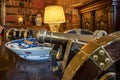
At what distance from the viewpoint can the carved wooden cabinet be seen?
224cm

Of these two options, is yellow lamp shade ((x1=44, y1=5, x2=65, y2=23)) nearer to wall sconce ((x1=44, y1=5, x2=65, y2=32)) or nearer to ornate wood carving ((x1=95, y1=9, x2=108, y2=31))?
wall sconce ((x1=44, y1=5, x2=65, y2=32))

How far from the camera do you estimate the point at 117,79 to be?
0.93ft

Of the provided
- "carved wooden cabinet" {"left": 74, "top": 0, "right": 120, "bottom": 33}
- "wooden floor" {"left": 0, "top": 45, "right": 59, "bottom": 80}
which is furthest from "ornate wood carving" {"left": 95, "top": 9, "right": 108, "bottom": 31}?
"wooden floor" {"left": 0, "top": 45, "right": 59, "bottom": 80}

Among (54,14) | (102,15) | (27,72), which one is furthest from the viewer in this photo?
(54,14)

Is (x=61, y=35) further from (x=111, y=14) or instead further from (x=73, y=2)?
(x=73, y=2)

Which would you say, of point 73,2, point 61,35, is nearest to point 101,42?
point 61,35

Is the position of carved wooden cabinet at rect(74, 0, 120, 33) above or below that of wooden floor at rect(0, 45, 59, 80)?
above

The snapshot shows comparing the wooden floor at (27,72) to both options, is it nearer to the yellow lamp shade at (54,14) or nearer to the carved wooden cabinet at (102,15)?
the carved wooden cabinet at (102,15)

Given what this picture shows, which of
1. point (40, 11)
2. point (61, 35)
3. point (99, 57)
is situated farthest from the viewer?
point (40, 11)

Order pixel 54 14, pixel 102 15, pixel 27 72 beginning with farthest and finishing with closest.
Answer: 1. pixel 54 14
2. pixel 102 15
3. pixel 27 72

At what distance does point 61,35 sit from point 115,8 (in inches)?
78.7

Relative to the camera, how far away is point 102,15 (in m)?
2.53

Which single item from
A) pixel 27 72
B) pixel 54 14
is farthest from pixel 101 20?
pixel 27 72

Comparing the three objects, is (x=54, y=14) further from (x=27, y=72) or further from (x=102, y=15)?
(x=27, y=72)
